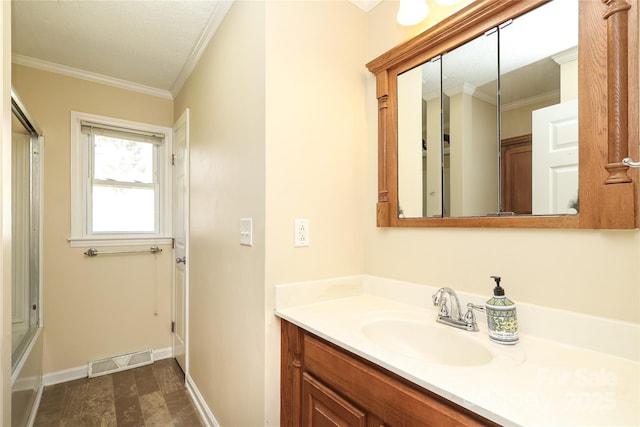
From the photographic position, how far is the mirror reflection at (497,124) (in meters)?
0.98

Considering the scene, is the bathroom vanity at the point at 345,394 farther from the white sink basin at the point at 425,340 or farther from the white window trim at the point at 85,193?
the white window trim at the point at 85,193

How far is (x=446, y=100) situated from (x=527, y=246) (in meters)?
0.69

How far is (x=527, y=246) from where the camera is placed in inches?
40.9

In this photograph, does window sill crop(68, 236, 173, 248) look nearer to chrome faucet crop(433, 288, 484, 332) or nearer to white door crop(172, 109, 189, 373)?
white door crop(172, 109, 189, 373)

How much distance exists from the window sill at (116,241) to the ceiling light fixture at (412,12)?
2.54 meters

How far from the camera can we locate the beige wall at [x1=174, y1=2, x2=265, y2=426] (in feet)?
4.47

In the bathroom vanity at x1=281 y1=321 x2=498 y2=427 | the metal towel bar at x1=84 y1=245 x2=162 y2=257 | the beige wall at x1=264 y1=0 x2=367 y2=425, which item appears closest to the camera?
the bathroom vanity at x1=281 y1=321 x2=498 y2=427

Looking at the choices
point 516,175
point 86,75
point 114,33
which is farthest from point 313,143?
point 86,75

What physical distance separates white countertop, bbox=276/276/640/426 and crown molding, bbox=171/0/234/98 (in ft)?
5.51

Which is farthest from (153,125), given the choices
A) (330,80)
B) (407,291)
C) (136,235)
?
(407,291)

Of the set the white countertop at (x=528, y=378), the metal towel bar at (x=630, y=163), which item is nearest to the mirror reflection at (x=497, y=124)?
the metal towel bar at (x=630, y=163)

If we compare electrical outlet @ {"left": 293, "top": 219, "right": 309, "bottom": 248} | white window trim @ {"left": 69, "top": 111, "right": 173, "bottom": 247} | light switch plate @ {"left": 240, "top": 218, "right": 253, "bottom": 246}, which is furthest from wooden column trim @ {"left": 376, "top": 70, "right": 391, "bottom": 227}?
white window trim @ {"left": 69, "top": 111, "right": 173, "bottom": 247}

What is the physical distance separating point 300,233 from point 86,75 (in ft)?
8.04

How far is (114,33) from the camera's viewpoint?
6.43 feet
